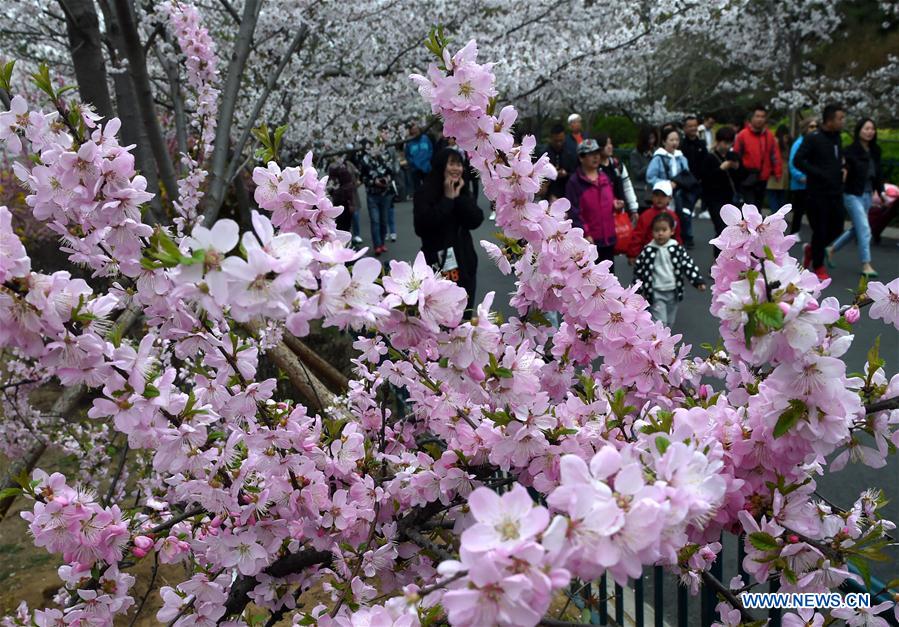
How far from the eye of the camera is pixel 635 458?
114 cm

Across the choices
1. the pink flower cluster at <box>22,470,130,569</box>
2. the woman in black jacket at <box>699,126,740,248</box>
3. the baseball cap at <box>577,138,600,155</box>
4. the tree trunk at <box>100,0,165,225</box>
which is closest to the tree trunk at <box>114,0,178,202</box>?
the tree trunk at <box>100,0,165,225</box>

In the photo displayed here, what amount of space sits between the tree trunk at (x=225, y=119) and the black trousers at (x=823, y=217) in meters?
6.25

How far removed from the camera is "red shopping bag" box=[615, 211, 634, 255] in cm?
702

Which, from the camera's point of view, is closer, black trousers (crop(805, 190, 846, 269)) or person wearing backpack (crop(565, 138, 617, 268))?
person wearing backpack (crop(565, 138, 617, 268))

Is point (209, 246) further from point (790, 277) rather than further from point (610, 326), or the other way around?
point (610, 326)

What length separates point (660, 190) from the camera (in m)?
6.84

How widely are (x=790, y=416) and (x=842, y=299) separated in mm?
7048

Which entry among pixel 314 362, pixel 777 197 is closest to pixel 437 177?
pixel 314 362

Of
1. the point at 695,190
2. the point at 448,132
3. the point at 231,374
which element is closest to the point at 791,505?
the point at 448,132

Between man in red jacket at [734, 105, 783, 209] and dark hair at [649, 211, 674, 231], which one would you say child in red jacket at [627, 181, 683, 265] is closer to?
dark hair at [649, 211, 674, 231]

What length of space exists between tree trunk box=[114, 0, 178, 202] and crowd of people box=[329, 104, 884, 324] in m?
1.49

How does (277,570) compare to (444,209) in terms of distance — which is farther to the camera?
(444,209)

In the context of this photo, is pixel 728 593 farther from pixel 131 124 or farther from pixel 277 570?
pixel 131 124

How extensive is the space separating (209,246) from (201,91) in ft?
11.0
